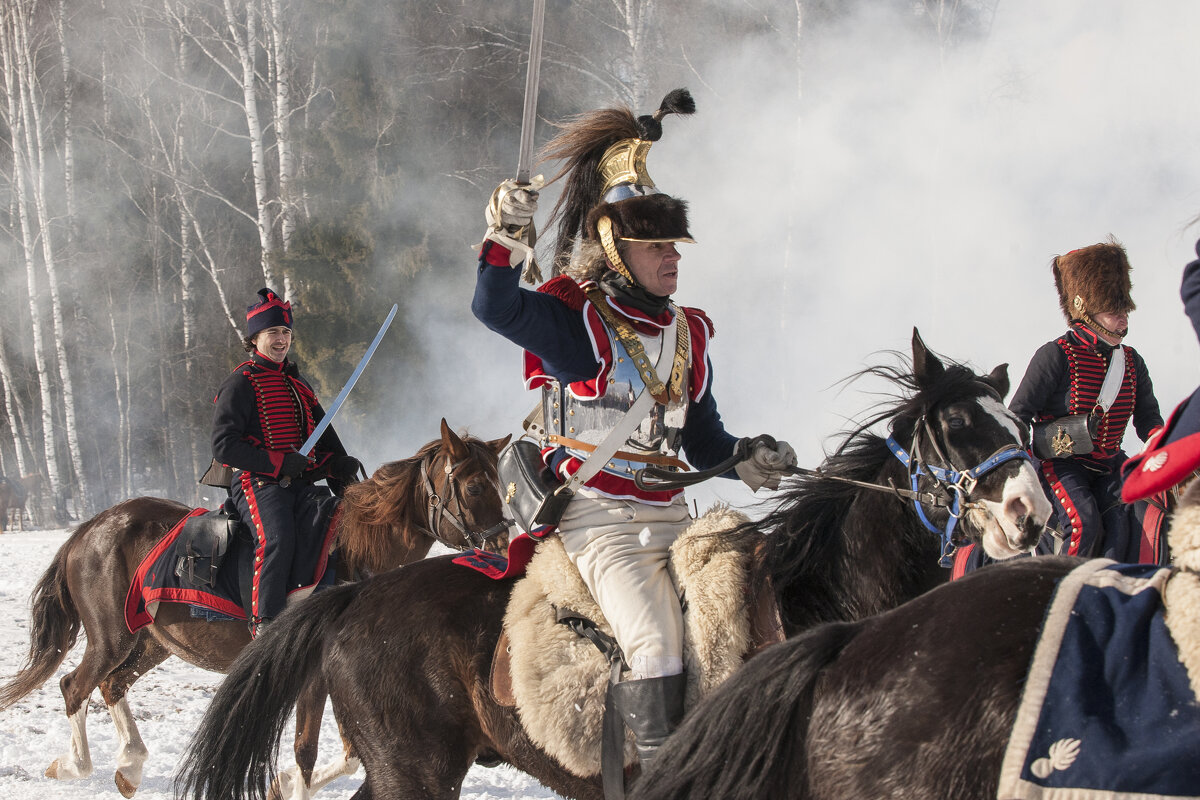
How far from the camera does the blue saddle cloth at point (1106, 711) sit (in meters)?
1.50

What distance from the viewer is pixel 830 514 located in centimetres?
313

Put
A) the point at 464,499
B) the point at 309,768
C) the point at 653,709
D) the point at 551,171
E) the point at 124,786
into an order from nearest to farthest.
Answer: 1. the point at 653,709
2. the point at 309,768
3. the point at 124,786
4. the point at 464,499
5. the point at 551,171

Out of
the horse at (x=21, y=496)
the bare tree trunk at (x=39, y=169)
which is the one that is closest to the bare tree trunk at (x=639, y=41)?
the bare tree trunk at (x=39, y=169)

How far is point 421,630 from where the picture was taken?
130 inches

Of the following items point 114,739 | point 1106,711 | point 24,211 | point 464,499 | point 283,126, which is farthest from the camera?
point 24,211

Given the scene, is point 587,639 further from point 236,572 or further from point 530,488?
point 236,572

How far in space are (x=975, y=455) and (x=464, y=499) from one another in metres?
3.42

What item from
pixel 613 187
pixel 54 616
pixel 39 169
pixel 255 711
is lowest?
pixel 255 711

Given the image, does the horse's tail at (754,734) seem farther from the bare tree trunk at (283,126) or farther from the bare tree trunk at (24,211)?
the bare tree trunk at (24,211)

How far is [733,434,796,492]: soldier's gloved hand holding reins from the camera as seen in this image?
129 inches

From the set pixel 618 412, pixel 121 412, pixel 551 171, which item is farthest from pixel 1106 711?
pixel 121 412

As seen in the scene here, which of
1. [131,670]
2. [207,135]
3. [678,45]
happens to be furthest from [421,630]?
[207,135]

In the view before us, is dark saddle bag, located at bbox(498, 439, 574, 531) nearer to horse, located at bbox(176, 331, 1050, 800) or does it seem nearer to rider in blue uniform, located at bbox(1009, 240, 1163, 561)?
horse, located at bbox(176, 331, 1050, 800)

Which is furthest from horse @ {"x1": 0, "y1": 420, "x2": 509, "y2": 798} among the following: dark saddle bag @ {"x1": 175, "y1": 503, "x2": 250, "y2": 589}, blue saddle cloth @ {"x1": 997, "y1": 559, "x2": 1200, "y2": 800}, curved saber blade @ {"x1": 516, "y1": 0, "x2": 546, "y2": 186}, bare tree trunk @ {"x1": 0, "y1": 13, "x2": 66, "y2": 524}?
bare tree trunk @ {"x1": 0, "y1": 13, "x2": 66, "y2": 524}
